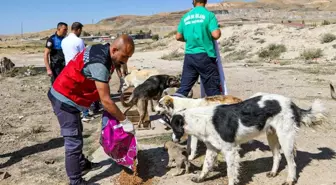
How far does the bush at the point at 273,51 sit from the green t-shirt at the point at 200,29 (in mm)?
17574

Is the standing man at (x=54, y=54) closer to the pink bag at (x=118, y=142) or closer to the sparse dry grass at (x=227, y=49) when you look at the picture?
the pink bag at (x=118, y=142)

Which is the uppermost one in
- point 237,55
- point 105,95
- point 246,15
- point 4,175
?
point 246,15

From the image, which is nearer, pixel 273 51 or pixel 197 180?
pixel 197 180

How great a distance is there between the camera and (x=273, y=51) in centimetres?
2259

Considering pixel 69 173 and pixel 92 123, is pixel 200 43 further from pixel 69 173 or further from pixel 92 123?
pixel 92 123

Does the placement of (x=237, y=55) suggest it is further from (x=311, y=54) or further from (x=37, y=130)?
(x=37, y=130)

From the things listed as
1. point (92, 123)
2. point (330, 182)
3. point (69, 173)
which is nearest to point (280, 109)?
point (330, 182)

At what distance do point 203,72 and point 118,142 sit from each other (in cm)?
179

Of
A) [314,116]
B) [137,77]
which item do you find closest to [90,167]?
[314,116]

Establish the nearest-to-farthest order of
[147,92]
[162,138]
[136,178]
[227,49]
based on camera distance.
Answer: [136,178] < [162,138] < [147,92] < [227,49]

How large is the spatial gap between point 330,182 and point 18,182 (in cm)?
445

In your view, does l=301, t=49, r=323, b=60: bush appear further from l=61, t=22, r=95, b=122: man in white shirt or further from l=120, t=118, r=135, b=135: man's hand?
l=120, t=118, r=135, b=135: man's hand

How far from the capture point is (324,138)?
6.45 metres

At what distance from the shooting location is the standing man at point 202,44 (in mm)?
5414
